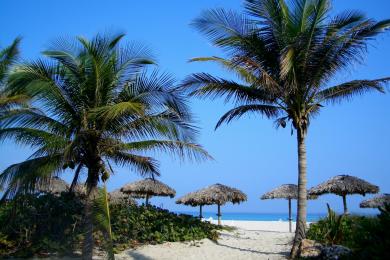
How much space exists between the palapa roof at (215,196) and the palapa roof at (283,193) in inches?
76.3

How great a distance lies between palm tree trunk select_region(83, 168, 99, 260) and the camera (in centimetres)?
916

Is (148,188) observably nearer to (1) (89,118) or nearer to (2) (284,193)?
(2) (284,193)

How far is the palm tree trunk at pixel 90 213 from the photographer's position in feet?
30.1

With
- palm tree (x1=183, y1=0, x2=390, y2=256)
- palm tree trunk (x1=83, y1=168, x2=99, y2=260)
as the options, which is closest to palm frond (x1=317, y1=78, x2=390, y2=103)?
palm tree (x1=183, y1=0, x2=390, y2=256)

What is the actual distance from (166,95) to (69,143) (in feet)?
7.98

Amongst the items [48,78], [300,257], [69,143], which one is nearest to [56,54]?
[48,78]

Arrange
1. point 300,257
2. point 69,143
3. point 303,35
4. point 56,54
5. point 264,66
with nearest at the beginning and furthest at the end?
1. point 69,143
2. point 56,54
3. point 300,257
4. point 303,35
5. point 264,66

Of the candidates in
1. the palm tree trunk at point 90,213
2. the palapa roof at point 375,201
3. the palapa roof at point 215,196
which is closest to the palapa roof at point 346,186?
the palapa roof at point 375,201

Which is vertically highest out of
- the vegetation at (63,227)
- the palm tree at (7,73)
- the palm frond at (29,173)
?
the palm tree at (7,73)

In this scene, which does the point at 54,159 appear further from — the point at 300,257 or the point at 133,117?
the point at 300,257

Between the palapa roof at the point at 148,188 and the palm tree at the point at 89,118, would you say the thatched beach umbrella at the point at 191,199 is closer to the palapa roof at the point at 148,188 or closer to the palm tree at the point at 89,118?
the palapa roof at the point at 148,188

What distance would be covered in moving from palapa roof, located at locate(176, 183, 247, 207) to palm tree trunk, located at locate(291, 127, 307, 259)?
980cm

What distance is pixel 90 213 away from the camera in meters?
9.09

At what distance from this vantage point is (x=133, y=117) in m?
9.88
